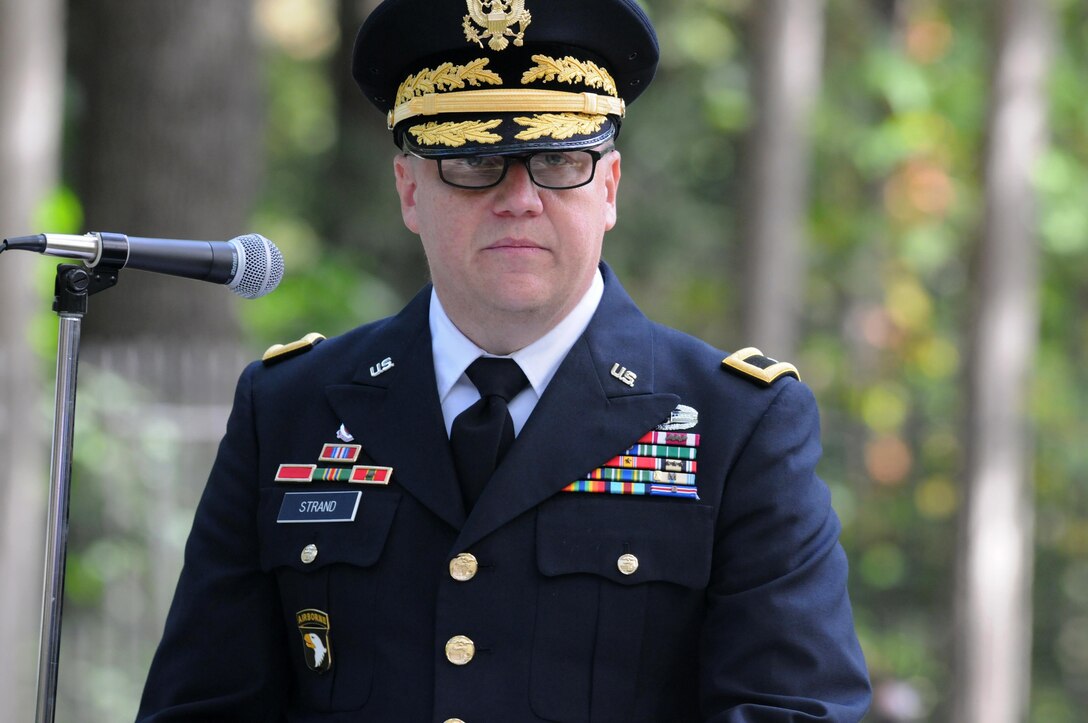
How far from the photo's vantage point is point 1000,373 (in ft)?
31.7

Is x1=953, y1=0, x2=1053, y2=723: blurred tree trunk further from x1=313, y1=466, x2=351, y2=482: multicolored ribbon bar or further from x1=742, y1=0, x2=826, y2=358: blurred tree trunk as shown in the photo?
x1=313, y1=466, x2=351, y2=482: multicolored ribbon bar

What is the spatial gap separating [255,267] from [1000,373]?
7.50m

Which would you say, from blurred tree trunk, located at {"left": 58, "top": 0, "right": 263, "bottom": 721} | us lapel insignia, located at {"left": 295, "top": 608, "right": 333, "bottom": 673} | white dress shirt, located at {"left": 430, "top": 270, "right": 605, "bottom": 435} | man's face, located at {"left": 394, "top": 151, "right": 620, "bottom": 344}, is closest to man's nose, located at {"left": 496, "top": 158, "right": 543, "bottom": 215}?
man's face, located at {"left": 394, "top": 151, "right": 620, "bottom": 344}

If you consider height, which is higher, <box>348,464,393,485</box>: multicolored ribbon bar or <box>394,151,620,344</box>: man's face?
<box>394,151,620,344</box>: man's face

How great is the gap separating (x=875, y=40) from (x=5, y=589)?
31.9 ft

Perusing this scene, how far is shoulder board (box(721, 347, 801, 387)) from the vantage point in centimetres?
294

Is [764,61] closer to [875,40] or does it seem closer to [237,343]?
[237,343]

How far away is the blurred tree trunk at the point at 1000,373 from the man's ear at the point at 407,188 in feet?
23.2

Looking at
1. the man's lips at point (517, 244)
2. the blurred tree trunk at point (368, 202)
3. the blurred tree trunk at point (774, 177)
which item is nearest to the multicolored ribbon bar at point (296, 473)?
the man's lips at point (517, 244)

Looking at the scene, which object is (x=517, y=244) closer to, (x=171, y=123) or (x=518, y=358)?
(x=518, y=358)

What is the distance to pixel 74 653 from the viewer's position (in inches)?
277

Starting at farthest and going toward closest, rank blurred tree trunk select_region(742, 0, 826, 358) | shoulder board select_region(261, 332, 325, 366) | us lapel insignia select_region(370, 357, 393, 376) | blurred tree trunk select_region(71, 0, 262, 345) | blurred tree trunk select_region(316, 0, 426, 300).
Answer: blurred tree trunk select_region(316, 0, 426, 300) < blurred tree trunk select_region(71, 0, 262, 345) < blurred tree trunk select_region(742, 0, 826, 358) < shoulder board select_region(261, 332, 325, 366) < us lapel insignia select_region(370, 357, 393, 376)

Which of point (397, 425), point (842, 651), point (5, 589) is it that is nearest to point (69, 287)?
point (397, 425)

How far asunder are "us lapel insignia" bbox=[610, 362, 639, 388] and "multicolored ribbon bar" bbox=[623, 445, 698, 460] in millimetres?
127
